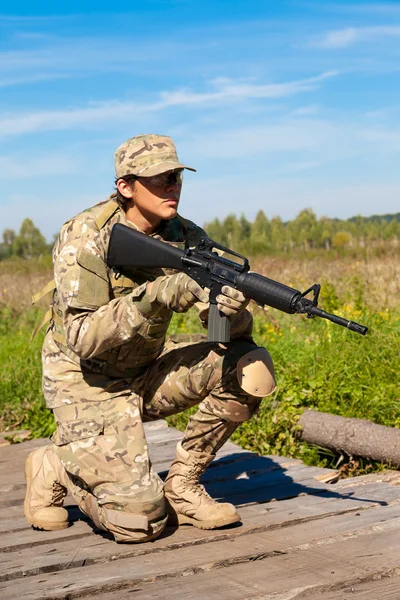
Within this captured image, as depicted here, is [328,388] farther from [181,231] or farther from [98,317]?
[98,317]

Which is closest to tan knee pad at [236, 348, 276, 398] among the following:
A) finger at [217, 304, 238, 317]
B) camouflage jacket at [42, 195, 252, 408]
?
Result: camouflage jacket at [42, 195, 252, 408]

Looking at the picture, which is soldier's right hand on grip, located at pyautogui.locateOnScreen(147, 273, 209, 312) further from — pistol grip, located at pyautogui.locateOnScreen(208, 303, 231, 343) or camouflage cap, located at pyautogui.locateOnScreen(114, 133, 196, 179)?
camouflage cap, located at pyautogui.locateOnScreen(114, 133, 196, 179)

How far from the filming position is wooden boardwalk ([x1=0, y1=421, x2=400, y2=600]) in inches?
111

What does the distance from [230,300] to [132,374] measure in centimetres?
82

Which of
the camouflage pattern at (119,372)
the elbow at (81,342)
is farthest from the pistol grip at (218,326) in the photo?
the elbow at (81,342)

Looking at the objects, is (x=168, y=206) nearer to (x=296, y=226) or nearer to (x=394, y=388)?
(x=394, y=388)

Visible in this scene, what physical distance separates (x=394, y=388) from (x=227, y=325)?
241cm

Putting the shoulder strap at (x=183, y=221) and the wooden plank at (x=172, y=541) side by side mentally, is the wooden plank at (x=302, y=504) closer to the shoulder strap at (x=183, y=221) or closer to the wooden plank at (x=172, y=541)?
the wooden plank at (x=172, y=541)

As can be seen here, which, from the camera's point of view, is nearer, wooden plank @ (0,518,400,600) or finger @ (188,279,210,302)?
wooden plank @ (0,518,400,600)

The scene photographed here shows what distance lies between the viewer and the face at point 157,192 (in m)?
3.62

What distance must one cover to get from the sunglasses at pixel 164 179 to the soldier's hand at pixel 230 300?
0.63 m

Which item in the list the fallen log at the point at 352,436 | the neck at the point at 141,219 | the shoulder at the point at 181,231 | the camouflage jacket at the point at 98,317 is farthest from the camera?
the fallen log at the point at 352,436

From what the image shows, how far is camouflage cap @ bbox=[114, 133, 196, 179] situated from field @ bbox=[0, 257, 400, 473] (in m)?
2.31

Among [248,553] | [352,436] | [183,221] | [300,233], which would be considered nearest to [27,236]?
[300,233]
